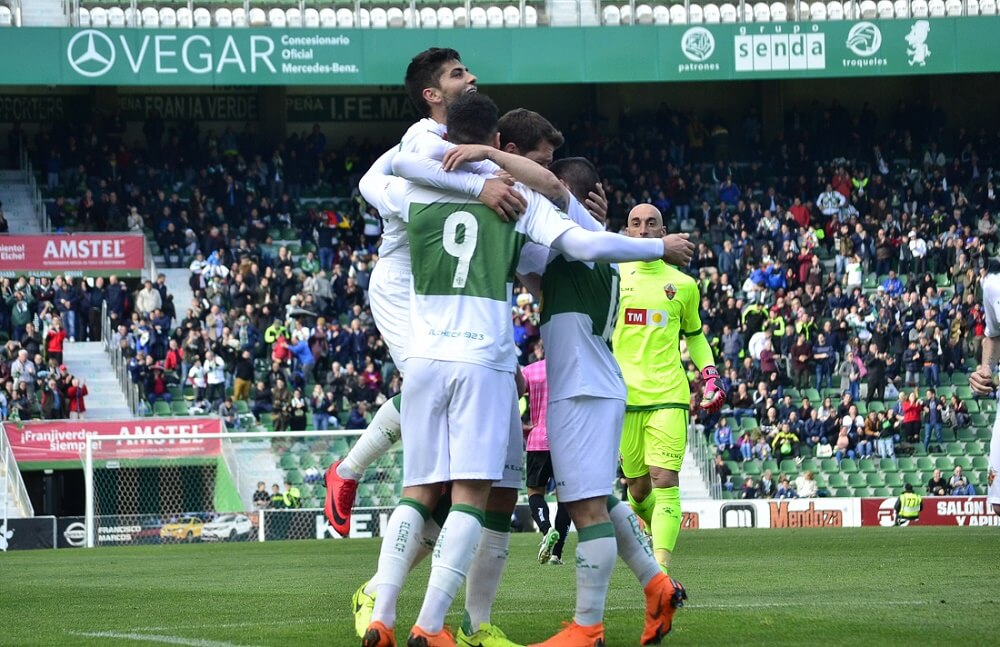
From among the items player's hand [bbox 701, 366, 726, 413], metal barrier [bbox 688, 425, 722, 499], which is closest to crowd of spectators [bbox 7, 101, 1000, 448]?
metal barrier [bbox 688, 425, 722, 499]

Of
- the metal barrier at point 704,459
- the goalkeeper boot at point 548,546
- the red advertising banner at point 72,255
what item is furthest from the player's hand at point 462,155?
the red advertising banner at point 72,255

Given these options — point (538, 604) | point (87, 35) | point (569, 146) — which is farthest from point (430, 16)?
point (538, 604)

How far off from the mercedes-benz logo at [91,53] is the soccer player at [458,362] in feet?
94.9

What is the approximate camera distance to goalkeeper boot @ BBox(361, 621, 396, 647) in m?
5.78

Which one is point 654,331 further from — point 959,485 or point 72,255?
point 72,255

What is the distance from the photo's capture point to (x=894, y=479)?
27297mm

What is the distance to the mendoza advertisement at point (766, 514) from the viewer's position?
79.5ft

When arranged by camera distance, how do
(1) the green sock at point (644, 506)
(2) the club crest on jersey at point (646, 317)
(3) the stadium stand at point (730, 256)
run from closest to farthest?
(2) the club crest on jersey at point (646, 317) < (1) the green sock at point (644, 506) < (3) the stadium stand at point (730, 256)

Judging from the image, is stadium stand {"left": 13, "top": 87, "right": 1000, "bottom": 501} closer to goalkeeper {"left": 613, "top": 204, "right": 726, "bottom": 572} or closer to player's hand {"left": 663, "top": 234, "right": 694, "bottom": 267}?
goalkeeper {"left": 613, "top": 204, "right": 726, "bottom": 572}

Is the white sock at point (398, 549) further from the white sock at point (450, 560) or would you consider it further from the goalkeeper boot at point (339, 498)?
the goalkeeper boot at point (339, 498)

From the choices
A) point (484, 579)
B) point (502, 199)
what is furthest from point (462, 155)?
point (484, 579)

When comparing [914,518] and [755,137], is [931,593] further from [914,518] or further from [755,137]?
[755,137]

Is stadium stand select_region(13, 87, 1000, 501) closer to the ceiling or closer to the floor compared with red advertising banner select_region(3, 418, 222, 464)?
closer to the ceiling

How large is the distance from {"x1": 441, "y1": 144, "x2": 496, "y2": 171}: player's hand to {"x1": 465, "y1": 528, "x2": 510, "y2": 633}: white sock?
1668 millimetres
